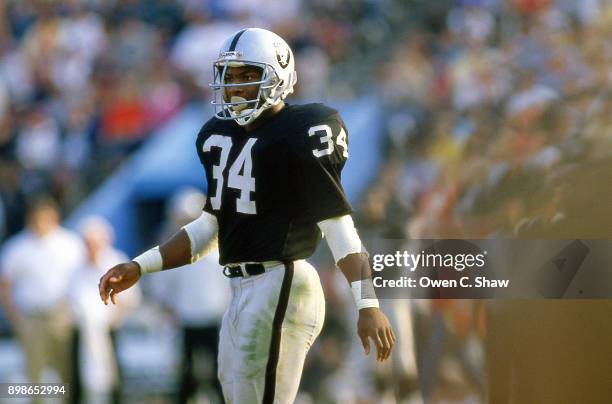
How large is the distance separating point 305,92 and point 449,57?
76 cm

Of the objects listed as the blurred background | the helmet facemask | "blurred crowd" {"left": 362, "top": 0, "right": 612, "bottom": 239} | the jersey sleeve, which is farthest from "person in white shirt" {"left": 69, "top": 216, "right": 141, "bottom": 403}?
the jersey sleeve

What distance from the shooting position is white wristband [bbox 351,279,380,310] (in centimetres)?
236

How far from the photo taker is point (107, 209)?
553 centimetres

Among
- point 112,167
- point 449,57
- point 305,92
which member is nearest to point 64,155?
point 112,167

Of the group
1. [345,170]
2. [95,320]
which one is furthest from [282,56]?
[95,320]

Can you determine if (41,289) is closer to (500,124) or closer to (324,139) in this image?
(500,124)

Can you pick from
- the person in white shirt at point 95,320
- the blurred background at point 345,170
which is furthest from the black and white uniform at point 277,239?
the person in white shirt at point 95,320

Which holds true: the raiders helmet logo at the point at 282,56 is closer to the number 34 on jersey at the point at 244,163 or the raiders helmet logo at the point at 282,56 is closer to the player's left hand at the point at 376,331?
the number 34 on jersey at the point at 244,163

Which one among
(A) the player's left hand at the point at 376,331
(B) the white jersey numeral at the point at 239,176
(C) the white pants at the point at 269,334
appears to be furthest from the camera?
(B) the white jersey numeral at the point at 239,176

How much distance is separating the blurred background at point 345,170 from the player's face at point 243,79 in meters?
1.71

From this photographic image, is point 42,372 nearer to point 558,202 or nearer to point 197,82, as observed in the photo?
point 197,82

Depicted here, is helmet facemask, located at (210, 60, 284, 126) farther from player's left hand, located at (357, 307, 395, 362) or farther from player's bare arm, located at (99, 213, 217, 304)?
player's left hand, located at (357, 307, 395, 362)

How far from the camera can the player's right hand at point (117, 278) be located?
2.57m

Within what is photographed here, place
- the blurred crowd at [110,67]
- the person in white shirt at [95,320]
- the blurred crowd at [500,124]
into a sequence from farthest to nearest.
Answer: the blurred crowd at [110,67] < the person in white shirt at [95,320] < the blurred crowd at [500,124]
